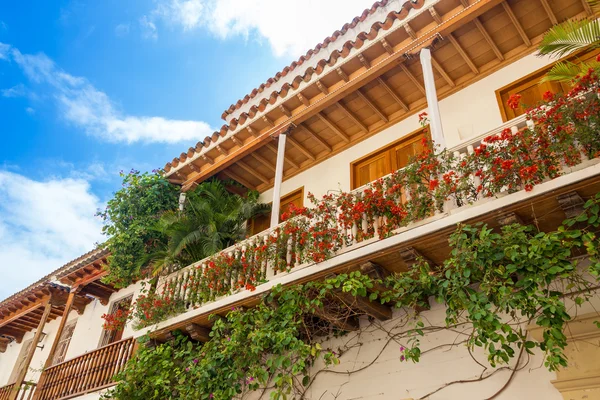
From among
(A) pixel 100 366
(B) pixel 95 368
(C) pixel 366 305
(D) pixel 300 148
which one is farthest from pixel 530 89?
(B) pixel 95 368

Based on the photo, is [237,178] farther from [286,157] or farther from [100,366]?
[100,366]

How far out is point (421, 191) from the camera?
5.89 m

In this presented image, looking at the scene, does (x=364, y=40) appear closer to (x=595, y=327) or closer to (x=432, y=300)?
(x=432, y=300)

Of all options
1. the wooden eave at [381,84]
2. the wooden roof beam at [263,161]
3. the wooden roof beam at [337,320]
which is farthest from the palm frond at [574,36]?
the wooden roof beam at [263,161]

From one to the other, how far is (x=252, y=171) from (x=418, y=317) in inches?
213

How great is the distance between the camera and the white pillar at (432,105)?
6337 millimetres

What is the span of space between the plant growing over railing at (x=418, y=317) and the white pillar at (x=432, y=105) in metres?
1.49

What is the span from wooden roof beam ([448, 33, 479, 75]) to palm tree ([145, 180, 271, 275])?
15.2 feet

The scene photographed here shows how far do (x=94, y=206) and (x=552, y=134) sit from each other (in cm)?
862

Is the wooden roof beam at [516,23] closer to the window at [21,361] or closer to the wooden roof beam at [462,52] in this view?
the wooden roof beam at [462,52]

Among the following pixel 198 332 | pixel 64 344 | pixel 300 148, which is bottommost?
pixel 198 332

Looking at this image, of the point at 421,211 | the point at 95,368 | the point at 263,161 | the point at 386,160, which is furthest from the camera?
the point at 263,161

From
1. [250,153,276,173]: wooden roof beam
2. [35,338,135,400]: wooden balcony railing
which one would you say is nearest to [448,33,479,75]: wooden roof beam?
[250,153,276,173]: wooden roof beam

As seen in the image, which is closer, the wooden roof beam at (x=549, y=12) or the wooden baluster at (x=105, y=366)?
the wooden roof beam at (x=549, y=12)
